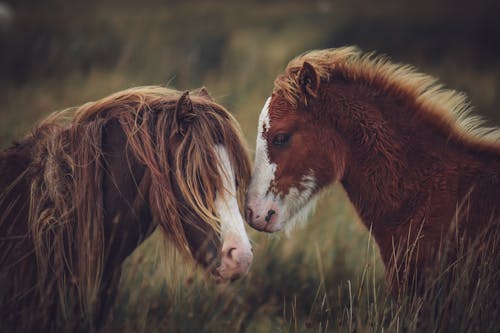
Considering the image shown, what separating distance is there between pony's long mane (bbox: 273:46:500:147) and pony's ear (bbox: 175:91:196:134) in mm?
752

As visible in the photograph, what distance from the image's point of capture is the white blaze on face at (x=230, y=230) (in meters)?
2.21

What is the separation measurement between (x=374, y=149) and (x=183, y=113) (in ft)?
3.69

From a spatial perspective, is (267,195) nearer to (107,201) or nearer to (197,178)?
(197,178)

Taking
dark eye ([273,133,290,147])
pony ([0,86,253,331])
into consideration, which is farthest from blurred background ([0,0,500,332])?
pony ([0,86,253,331])

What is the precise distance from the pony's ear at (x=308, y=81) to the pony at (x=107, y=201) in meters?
0.60

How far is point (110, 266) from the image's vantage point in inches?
99.3

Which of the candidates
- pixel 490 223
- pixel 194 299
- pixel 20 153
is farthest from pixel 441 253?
pixel 20 153

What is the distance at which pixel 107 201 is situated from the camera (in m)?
2.46

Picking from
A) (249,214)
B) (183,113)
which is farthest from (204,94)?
(249,214)

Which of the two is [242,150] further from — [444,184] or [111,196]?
[444,184]

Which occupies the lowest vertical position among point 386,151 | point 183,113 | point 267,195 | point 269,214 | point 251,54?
point 269,214

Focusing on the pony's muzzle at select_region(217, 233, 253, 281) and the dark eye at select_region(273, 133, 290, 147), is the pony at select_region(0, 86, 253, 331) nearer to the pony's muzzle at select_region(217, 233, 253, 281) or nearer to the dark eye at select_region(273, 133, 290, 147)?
the pony's muzzle at select_region(217, 233, 253, 281)

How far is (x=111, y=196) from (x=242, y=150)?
67 centimetres

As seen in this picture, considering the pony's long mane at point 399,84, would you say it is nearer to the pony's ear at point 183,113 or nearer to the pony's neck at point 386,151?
the pony's neck at point 386,151
